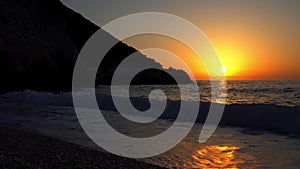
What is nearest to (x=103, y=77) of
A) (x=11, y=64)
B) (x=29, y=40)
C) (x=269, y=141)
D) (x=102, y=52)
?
(x=102, y=52)

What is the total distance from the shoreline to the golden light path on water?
107 cm

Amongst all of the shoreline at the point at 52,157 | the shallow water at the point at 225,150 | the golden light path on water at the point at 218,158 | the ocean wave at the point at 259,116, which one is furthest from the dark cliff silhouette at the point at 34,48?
the golden light path on water at the point at 218,158

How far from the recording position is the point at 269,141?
7.72 m

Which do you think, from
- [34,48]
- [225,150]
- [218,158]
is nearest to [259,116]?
[225,150]

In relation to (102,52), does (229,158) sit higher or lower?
lower

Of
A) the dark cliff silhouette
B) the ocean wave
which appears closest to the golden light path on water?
the ocean wave

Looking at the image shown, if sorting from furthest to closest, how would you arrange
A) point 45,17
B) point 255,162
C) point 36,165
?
point 45,17, point 255,162, point 36,165

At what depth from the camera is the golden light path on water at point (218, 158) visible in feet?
17.4

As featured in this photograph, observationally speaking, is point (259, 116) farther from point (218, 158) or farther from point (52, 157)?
point (52, 157)

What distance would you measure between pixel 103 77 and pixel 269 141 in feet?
216

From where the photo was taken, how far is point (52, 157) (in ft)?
16.2

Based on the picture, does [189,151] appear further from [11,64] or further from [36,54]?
[36,54]

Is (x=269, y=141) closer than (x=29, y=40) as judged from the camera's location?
Yes

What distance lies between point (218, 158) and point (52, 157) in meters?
3.15
